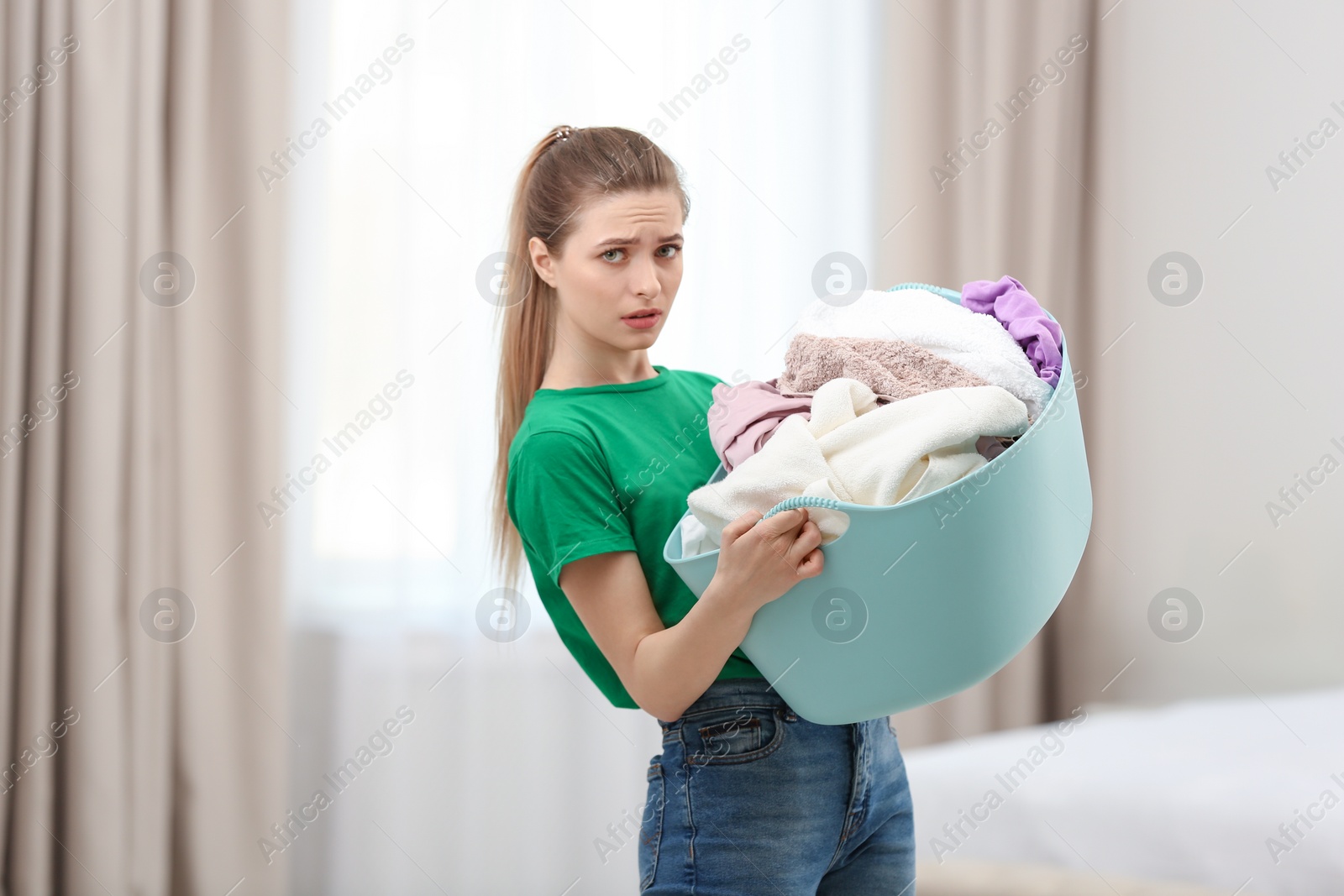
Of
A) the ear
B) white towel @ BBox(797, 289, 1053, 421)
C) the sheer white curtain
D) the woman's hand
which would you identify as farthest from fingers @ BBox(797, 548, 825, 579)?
the sheer white curtain

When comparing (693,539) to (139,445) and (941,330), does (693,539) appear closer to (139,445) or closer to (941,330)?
(941,330)

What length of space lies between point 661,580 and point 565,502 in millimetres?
124

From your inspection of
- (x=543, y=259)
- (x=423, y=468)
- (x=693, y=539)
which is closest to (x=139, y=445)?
(x=423, y=468)

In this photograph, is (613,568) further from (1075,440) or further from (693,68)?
(693,68)

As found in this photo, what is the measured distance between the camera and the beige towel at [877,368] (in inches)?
32.1

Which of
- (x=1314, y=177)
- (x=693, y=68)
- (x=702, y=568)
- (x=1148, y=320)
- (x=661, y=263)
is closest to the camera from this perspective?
(x=702, y=568)

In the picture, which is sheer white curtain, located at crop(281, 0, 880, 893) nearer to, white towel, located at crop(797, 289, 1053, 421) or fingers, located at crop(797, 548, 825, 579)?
white towel, located at crop(797, 289, 1053, 421)

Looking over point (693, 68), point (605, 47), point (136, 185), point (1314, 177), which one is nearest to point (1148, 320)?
point (1314, 177)

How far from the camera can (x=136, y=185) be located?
2.08 m

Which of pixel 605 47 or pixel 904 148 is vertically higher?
pixel 605 47

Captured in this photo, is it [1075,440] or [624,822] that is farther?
[624,822]

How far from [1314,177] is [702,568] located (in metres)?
1.51

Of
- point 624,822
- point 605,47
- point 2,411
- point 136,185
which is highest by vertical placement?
point 136,185

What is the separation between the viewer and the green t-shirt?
33.2 inches
